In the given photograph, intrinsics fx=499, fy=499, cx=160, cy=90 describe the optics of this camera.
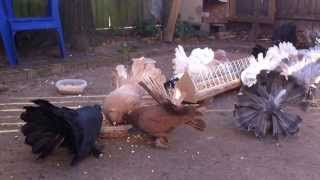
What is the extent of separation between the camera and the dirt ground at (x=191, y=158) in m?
3.55

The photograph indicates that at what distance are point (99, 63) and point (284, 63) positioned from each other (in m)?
2.78

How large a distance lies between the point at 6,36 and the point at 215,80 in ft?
9.18

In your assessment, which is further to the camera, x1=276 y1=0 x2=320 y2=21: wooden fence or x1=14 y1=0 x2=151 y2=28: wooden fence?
x1=276 y1=0 x2=320 y2=21: wooden fence

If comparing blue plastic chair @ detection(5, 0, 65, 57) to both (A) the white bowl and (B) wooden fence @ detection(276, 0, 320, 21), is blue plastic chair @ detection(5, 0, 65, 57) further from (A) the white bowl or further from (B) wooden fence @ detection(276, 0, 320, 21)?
(B) wooden fence @ detection(276, 0, 320, 21)

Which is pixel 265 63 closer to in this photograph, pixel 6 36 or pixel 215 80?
pixel 215 80

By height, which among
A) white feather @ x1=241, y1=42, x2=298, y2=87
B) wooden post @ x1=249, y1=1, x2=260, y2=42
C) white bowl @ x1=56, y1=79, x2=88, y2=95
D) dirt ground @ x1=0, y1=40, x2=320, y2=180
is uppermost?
wooden post @ x1=249, y1=1, x2=260, y2=42

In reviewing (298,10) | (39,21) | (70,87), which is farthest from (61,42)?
(298,10)

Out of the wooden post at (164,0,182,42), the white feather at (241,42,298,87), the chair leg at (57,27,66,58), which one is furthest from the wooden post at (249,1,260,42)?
the chair leg at (57,27,66,58)

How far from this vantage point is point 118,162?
373 centimetres

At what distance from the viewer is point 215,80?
17.4 ft

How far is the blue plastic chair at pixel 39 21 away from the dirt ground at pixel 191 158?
6.11ft

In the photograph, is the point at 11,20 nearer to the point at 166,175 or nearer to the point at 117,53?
the point at 117,53

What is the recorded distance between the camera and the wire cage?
4.78m

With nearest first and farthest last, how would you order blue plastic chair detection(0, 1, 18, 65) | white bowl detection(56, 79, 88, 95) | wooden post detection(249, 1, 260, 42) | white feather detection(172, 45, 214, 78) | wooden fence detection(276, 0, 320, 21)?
white feather detection(172, 45, 214, 78) < white bowl detection(56, 79, 88, 95) < blue plastic chair detection(0, 1, 18, 65) < wooden fence detection(276, 0, 320, 21) < wooden post detection(249, 1, 260, 42)
